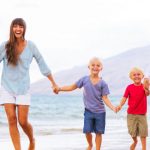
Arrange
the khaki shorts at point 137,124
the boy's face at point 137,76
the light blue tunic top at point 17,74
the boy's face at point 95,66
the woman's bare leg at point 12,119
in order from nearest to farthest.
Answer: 1. the woman's bare leg at point 12,119
2. the light blue tunic top at point 17,74
3. the boy's face at point 95,66
4. the boy's face at point 137,76
5. the khaki shorts at point 137,124

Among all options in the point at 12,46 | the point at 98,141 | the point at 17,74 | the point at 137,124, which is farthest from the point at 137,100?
the point at 12,46

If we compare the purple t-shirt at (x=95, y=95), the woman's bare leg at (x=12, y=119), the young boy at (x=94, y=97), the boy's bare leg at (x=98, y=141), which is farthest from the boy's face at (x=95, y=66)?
the woman's bare leg at (x=12, y=119)

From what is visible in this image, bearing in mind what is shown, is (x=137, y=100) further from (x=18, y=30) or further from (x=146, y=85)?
(x=18, y=30)

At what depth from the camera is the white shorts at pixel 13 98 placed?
25.7 feet

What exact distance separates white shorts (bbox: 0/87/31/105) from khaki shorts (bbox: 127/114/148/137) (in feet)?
6.31

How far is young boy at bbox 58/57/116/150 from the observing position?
864 cm

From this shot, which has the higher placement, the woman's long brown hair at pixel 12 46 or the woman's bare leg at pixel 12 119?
the woman's long brown hair at pixel 12 46

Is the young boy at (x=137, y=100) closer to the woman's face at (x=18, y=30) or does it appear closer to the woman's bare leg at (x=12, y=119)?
the woman's bare leg at (x=12, y=119)

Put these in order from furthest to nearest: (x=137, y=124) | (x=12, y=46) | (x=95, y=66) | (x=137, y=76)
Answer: (x=137, y=124)
(x=137, y=76)
(x=95, y=66)
(x=12, y=46)

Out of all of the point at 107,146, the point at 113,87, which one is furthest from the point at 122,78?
the point at 107,146

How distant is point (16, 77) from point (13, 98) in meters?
0.28

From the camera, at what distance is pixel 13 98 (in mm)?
7883

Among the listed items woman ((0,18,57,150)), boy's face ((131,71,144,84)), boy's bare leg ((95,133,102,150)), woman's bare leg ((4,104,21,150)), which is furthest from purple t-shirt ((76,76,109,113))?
woman's bare leg ((4,104,21,150))

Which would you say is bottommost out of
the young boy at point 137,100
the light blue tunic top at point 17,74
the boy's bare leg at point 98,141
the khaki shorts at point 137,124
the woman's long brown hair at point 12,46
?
the boy's bare leg at point 98,141
